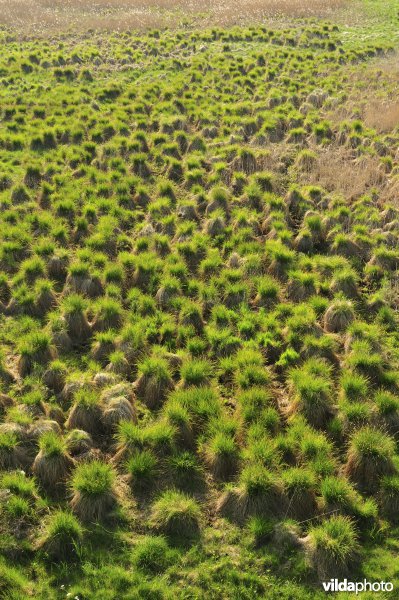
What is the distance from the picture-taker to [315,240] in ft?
41.4

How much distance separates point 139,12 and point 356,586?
36367 millimetres

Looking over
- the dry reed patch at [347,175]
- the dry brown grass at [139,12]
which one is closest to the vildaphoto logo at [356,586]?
the dry reed patch at [347,175]

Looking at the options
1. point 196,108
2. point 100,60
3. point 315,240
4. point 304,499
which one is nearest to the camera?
point 304,499

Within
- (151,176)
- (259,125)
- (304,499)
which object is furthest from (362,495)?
(259,125)

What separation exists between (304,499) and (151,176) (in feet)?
36.5

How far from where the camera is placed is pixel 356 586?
6.03 m

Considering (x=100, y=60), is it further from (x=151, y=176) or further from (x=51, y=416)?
(x=51, y=416)

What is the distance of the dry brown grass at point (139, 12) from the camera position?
3075 centimetres

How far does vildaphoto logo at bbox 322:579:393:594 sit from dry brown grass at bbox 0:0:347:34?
1250 inches

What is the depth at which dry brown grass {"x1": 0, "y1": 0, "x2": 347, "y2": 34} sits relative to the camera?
3075 cm

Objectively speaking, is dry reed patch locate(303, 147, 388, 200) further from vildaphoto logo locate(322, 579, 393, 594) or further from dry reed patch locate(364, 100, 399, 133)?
vildaphoto logo locate(322, 579, 393, 594)

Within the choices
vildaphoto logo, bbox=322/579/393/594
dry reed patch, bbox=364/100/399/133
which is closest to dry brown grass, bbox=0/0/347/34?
dry reed patch, bbox=364/100/399/133

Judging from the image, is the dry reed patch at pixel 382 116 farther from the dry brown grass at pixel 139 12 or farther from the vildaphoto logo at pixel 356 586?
the dry brown grass at pixel 139 12

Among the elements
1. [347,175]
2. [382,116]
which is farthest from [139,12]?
[347,175]
